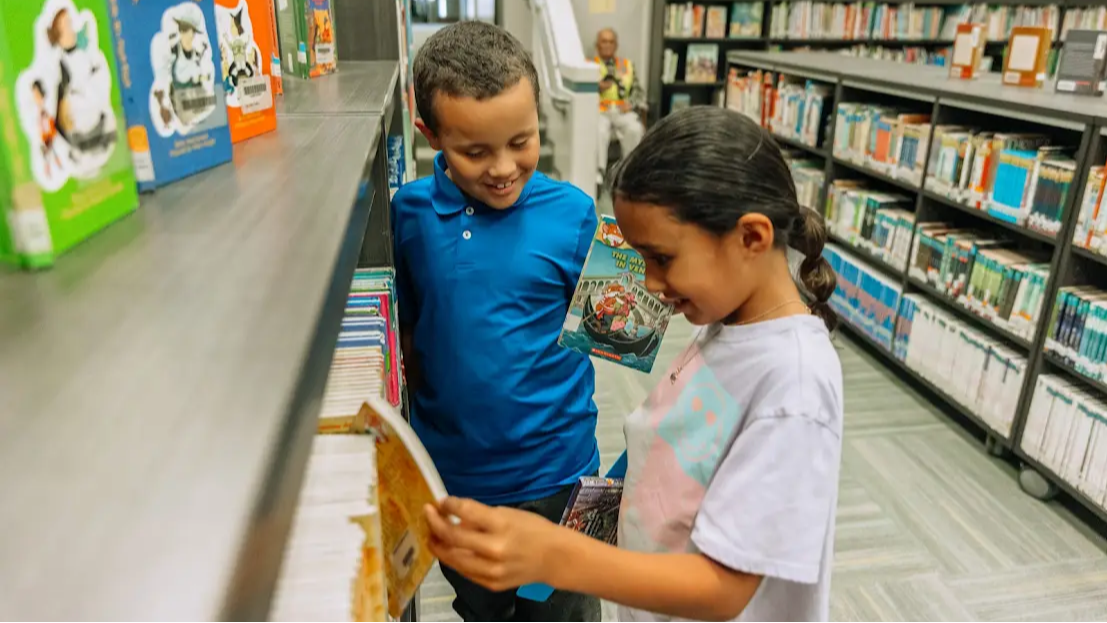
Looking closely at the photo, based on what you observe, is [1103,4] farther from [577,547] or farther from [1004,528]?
[577,547]

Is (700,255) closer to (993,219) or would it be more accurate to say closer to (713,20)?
(993,219)

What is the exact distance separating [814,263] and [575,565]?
47cm

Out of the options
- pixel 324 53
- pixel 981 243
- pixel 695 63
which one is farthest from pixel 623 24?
pixel 324 53

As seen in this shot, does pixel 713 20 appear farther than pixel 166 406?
Yes

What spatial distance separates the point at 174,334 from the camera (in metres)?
0.41

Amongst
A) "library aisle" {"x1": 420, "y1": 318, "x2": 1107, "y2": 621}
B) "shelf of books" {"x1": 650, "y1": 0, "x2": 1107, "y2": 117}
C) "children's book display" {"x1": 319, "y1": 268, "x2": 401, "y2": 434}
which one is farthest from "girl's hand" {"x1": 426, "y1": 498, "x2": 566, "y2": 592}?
"shelf of books" {"x1": 650, "y1": 0, "x2": 1107, "y2": 117}

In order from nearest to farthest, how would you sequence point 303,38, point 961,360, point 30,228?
point 30,228 < point 303,38 < point 961,360

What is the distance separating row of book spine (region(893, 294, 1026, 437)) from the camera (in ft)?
8.65

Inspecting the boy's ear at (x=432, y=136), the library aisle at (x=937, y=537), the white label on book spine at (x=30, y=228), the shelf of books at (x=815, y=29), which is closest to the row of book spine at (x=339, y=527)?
the white label on book spine at (x=30, y=228)

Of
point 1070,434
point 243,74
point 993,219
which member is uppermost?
point 243,74

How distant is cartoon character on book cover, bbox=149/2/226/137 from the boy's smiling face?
13.2 inches

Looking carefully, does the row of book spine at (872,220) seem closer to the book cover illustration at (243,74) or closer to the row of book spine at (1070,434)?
the row of book spine at (1070,434)

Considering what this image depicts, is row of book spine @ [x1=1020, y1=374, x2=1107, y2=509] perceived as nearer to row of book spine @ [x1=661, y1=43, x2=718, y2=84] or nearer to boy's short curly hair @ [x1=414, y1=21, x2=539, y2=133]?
boy's short curly hair @ [x1=414, y1=21, x2=539, y2=133]

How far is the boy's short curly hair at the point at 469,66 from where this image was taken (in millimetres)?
1040
